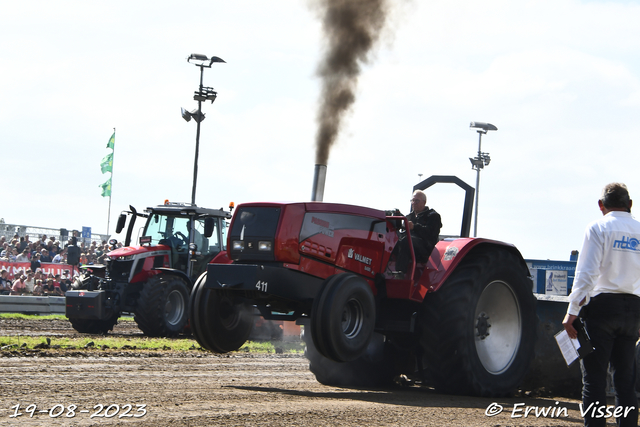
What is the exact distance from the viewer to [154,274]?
15.1 m

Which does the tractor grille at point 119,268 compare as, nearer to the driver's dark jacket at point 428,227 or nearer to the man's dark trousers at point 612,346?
the driver's dark jacket at point 428,227

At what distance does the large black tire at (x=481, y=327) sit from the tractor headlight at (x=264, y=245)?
1580 mm

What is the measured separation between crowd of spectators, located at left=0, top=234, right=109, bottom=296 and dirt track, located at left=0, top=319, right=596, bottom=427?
12.3 metres

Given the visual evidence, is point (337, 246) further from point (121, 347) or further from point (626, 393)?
point (121, 347)

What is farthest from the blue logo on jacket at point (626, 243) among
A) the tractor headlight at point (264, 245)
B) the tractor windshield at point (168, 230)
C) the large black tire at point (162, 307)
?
the tractor windshield at point (168, 230)

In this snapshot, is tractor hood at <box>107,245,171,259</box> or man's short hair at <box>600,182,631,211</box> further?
tractor hood at <box>107,245,171,259</box>

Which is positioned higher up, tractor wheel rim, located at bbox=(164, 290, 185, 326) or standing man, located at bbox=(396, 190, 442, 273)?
standing man, located at bbox=(396, 190, 442, 273)

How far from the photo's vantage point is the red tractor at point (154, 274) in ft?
47.3

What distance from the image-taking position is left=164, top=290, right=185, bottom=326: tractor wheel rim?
1492cm

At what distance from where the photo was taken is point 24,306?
1953cm

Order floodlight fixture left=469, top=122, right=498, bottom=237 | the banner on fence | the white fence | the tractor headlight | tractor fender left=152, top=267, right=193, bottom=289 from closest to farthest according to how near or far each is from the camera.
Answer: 1. the tractor headlight
2. tractor fender left=152, top=267, right=193, bottom=289
3. the white fence
4. the banner on fence
5. floodlight fixture left=469, top=122, right=498, bottom=237

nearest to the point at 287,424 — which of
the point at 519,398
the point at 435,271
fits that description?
the point at 435,271

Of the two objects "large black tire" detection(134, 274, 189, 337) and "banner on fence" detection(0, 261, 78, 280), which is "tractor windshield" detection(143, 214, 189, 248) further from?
"banner on fence" detection(0, 261, 78, 280)

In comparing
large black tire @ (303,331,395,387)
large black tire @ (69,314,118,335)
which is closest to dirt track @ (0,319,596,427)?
large black tire @ (303,331,395,387)
